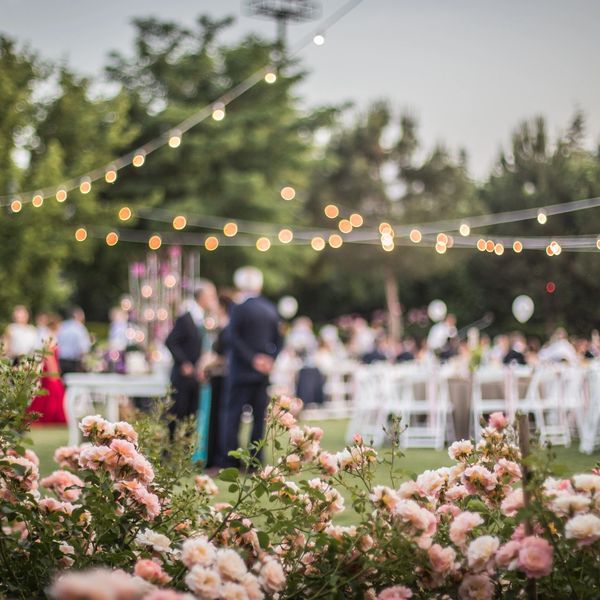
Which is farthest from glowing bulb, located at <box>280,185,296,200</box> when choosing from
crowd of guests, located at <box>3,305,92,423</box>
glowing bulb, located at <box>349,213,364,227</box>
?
crowd of guests, located at <box>3,305,92,423</box>

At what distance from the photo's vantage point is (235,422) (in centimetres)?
717

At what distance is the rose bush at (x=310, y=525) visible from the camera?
1935mm

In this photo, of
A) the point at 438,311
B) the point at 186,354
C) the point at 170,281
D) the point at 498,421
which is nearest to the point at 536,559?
the point at 498,421

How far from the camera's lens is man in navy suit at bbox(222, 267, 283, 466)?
7098 millimetres

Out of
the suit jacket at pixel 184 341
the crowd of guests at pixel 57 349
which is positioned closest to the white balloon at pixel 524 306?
the suit jacket at pixel 184 341

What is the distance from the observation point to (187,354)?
24.1ft

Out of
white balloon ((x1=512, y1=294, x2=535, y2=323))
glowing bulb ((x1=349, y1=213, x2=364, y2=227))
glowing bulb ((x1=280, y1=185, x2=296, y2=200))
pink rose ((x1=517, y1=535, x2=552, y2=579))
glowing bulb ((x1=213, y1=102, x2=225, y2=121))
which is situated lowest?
pink rose ((x1=517, y1=535, x2=552, y2=579))

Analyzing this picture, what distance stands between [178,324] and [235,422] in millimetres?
922

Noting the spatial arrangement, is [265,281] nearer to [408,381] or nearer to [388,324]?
[388,324]

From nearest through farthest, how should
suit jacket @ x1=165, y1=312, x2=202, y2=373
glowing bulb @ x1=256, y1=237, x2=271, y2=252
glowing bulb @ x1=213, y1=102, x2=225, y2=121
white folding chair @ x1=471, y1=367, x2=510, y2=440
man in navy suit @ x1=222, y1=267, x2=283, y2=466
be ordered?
man in navy suit @ x1=222, y1=267, x2=283, y2=466 → suit jacket @ x1=165, y1=312, x2=202, y2=373 → glowing bulb @ x1=213, y1=102, x2=225, y2=121 → white folding chair @ x1=471, y1=367, x2=510, y2=440 → glowing bulb @ x1=256, y1=237, x2=271, y2=252

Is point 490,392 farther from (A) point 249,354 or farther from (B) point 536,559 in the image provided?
(B) point 536,559

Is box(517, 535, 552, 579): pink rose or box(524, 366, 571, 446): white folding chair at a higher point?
box(524, 366, 571, 446): white folding chair

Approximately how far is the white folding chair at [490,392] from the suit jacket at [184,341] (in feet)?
9.76

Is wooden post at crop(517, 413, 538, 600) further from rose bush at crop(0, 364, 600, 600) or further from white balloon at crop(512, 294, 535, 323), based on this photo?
white balloon at crop(512, 294, 535, 323)
